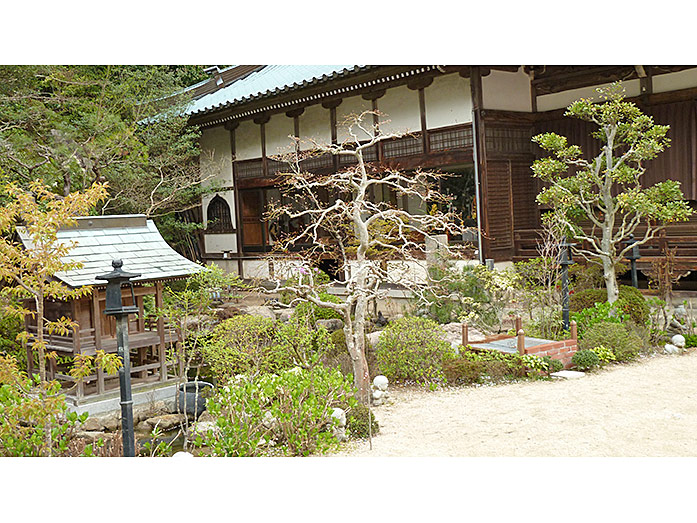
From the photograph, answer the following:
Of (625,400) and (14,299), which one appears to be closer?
(625,400)

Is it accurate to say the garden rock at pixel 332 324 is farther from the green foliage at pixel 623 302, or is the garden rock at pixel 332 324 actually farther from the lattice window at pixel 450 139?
the lattice window at pixel 450 139

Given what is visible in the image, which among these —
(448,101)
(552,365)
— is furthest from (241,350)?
(448,101)

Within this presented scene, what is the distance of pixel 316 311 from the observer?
10.2m

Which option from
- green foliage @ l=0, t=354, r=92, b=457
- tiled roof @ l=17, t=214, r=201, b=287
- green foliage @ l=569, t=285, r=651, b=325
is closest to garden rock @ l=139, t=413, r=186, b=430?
tiled roof @ l=17, t=214, r=201, b=287

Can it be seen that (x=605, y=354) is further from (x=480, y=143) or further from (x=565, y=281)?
(x=480, y=143)

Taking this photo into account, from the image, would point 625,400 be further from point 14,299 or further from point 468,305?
point 14,299

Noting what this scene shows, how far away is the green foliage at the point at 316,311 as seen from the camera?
8.77 metres

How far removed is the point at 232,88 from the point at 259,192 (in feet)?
9.25

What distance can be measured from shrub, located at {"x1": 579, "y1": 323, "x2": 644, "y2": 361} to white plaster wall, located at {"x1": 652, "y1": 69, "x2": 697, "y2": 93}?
170 inches

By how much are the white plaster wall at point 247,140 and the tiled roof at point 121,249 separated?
18.6 feet

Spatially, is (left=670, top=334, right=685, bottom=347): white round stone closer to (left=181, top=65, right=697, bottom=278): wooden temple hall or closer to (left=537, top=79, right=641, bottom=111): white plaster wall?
(left=181, top=65, right=697, bottom=278): wooden temple hall

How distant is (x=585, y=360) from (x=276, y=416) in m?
4.03

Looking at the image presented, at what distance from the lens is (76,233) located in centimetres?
776
